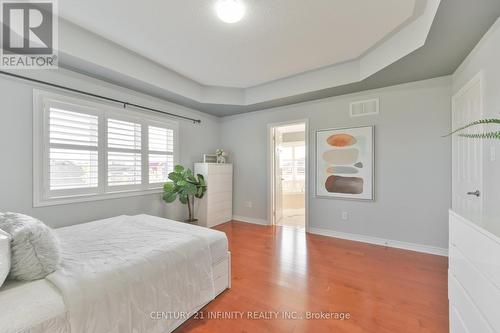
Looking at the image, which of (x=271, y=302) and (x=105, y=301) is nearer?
(x=105, y=301)

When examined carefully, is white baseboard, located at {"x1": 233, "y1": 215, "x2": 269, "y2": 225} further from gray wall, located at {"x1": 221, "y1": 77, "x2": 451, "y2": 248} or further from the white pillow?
the white pillow

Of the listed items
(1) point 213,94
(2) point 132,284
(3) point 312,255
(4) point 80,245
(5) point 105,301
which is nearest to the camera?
(5) point 105,301

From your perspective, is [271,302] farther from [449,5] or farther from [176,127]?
[176,127]

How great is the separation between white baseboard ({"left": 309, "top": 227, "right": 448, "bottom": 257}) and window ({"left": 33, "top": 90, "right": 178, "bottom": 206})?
300cm

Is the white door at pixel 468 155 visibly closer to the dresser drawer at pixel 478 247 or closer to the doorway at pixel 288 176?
the dresser drawer at pixel 478 247

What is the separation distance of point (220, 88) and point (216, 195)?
2086 mm

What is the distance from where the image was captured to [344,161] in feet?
11.2

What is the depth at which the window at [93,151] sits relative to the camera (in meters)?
2.41

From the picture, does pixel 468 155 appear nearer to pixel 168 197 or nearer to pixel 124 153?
pixel 168 197

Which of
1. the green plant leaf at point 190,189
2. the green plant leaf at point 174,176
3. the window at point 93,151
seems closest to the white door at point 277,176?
the green plant leaf at point 190,189

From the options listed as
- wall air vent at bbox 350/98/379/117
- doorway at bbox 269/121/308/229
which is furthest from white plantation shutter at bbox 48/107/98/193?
wall air vent at bbox 350/98/379/117

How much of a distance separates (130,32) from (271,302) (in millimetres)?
3112

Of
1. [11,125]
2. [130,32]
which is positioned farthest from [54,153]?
[130,32]

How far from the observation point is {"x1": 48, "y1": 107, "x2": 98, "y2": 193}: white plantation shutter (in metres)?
2.48
